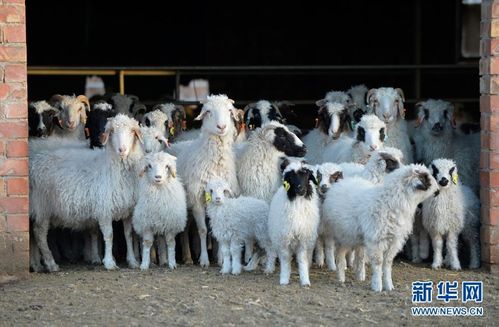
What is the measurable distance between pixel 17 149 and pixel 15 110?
354 millimetres

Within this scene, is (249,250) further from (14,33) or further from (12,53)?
(14,33)

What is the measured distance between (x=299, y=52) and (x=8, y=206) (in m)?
9.56

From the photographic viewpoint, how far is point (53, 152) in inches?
442

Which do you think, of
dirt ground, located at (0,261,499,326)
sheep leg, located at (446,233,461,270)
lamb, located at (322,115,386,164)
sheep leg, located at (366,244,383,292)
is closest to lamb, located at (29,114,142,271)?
dirt ground, located at (0,261,499,326)

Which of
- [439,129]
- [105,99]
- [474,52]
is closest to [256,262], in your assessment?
[439,129]

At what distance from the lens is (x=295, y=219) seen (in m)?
9.55

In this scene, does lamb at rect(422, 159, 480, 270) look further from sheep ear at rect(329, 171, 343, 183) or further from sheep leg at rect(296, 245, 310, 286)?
sheep leg at rect(296, 245, 310, 286)

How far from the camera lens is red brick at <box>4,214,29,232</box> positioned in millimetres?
10117

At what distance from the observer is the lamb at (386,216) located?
9469 mm

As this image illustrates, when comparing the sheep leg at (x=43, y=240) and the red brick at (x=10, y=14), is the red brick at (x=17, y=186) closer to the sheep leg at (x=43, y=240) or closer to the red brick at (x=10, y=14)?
the sheep leg at (x=43, y=240)

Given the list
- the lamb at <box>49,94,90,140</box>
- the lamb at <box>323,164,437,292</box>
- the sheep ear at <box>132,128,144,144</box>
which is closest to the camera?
the lamb at <box>323,164,437,292</box>

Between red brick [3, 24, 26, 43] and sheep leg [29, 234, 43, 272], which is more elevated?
red brick [3, 24, 26, 43]

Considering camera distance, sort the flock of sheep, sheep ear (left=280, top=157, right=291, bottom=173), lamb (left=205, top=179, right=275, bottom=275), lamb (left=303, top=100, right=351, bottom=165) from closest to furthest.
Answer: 1. the flock of sheep
2. lamb (left=205, top=179, right=275, bottom=275)
3. sheep ear (left=280, top=157, right=291, bottom=173)
4. lamb (left=303, top=100, right=351, bottom=165)

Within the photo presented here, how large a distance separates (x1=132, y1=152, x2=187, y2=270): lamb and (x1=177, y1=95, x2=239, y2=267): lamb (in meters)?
0.33
